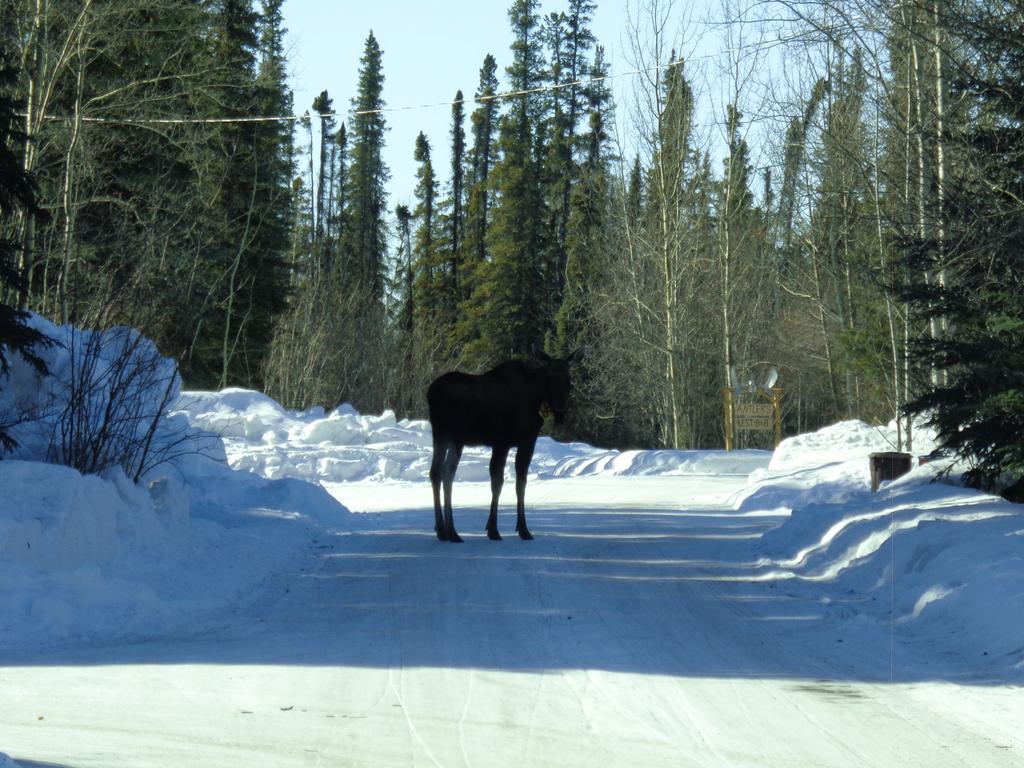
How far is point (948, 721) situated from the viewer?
6.80 m

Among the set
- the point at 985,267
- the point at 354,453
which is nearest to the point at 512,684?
the point at 985,267

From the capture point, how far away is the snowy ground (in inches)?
251

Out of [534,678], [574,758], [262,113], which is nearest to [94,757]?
[574,758]

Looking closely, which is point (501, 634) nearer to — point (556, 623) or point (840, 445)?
point (556, 623)

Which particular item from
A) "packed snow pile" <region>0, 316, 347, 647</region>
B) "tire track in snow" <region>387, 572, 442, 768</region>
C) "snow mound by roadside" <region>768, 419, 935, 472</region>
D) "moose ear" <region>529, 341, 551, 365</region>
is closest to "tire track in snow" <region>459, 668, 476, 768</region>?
"tire track in snow" <region>387, 572, 442, 768</region>

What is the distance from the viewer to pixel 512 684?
24.8 feet

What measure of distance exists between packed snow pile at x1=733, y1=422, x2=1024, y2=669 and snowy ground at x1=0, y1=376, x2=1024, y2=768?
39mm

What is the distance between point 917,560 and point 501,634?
4105mm

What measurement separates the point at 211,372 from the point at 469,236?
29.0 m

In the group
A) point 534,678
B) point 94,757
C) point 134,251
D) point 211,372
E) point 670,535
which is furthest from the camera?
point 211,372

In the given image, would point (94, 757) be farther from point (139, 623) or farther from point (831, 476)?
point (831, 476)

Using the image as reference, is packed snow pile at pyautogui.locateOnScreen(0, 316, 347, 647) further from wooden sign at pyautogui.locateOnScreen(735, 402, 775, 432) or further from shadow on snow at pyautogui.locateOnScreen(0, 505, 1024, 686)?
wooden sign at pyautogui.locateOnScreen(735, 402, 775, 432)

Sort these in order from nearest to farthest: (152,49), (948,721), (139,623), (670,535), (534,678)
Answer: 1. (948,721)
2. (534,678)
3. (139,623)
4. (670,535)
5. (152,49)

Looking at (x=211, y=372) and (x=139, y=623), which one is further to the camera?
(x=211, y=372)
